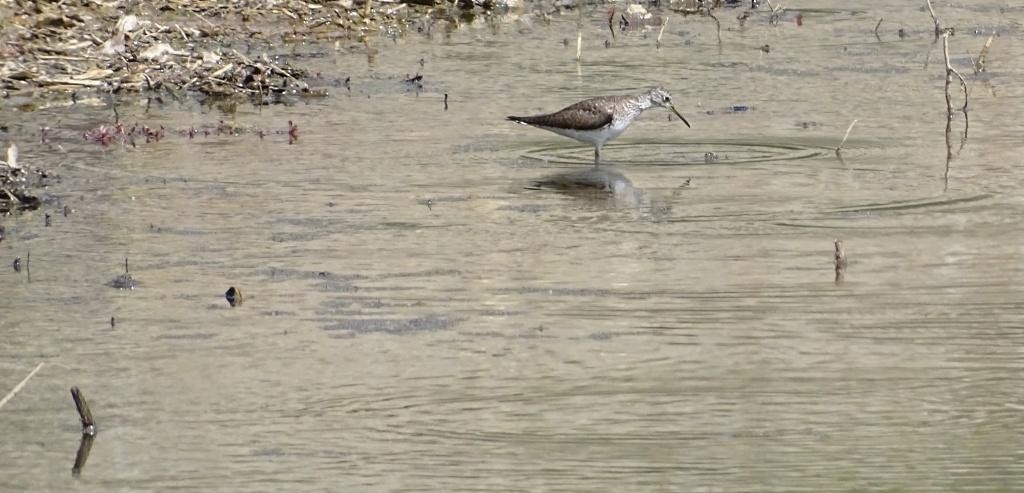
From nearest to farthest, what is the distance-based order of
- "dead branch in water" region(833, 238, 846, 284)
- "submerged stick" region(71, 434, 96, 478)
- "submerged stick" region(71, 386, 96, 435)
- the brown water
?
"submerged stick" region(71, 434, 96, 478) → the brown water → "submerged stick" region(71, 386, 96, 435) → "dead branch in water" region(833, 238, 846, 284)

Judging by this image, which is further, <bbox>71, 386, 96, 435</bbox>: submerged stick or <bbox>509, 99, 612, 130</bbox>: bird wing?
<bbox>509, 99, 612, 130</bbox>: bird wing

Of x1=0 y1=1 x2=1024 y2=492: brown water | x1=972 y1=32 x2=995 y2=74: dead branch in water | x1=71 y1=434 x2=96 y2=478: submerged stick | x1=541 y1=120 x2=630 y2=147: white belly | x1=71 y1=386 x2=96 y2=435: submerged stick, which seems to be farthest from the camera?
x1=972 y1=32 x2=995 y2=74: dead branch in water

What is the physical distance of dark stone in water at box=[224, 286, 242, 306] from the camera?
9828 millimetres

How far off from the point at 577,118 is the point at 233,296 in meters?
4.94

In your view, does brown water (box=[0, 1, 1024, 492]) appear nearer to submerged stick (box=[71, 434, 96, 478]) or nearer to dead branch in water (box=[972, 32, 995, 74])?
submerged stick (box=[71, 434, 96, 478])

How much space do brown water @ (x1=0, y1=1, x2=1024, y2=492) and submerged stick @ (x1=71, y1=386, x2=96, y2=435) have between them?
0.40ft

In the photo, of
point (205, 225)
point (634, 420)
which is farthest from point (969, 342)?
point (205, 225)

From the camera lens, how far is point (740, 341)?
352 inches

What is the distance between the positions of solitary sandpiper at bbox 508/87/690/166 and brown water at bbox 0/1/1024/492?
219 millimetres

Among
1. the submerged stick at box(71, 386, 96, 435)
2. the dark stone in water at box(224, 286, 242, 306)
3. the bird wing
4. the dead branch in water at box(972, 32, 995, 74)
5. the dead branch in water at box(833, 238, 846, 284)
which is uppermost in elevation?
the dead branch in water at box(972, 32, 995, 74)

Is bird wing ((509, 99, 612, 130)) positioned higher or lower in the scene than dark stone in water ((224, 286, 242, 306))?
higher

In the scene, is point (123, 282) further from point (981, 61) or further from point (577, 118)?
point (981, 61)

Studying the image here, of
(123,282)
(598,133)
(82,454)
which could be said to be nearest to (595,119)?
(598,133)

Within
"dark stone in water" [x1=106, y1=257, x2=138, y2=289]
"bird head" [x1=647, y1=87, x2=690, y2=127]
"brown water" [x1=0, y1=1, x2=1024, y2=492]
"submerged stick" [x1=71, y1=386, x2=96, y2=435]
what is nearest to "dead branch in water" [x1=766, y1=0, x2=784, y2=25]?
"brown water" [x1=0, y1=1, x2=1024, y2=492]
